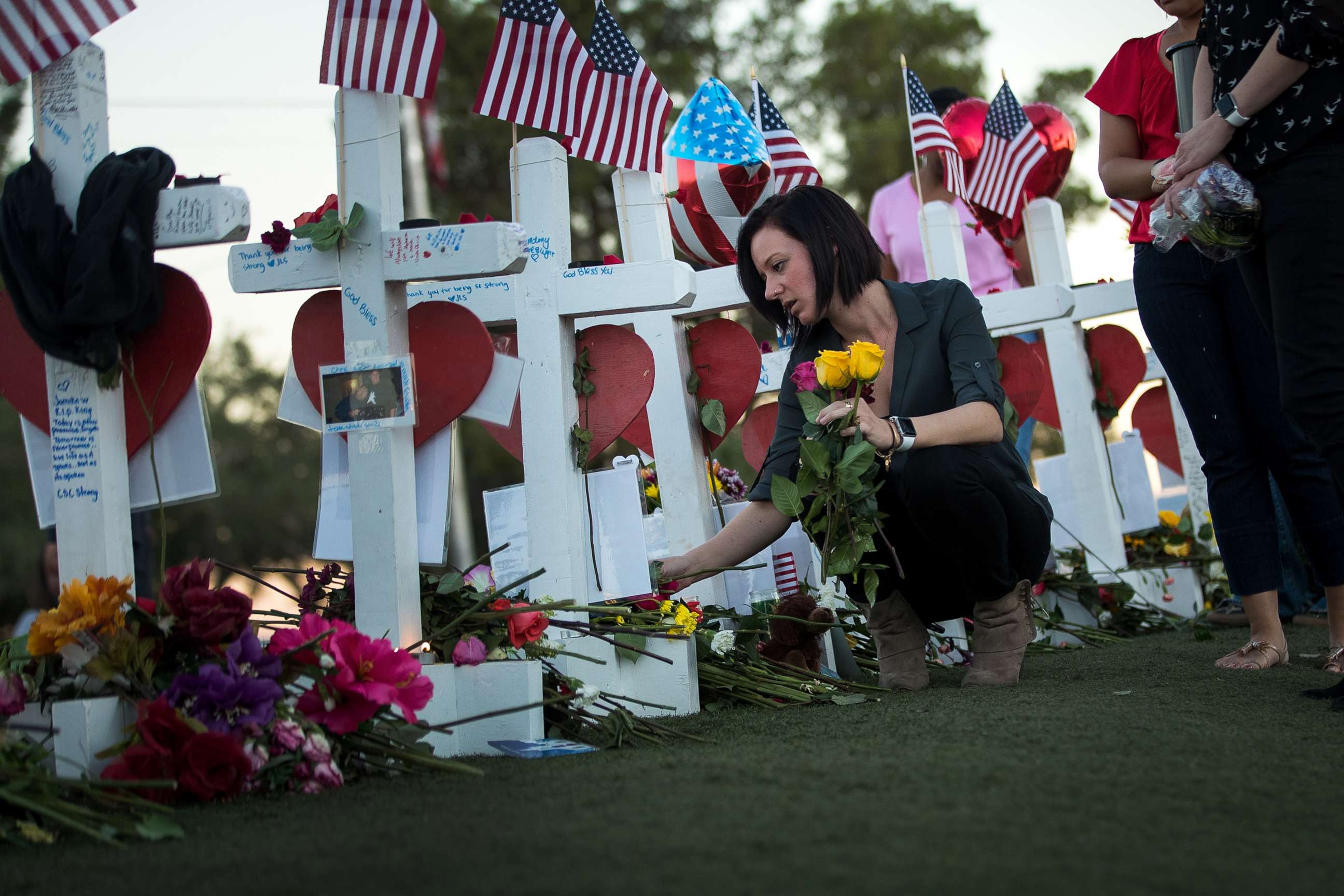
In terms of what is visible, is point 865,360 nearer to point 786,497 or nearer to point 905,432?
point 905,432

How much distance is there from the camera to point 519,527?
332cm

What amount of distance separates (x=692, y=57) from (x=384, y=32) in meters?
17.4

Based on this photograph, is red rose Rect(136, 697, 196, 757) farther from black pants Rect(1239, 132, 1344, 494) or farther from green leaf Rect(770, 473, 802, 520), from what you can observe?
black pants Rect(1239, 132, 1344, 494)

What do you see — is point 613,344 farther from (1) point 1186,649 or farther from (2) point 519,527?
(1) point 1186,649

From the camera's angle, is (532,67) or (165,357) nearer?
Answer: (165,357)

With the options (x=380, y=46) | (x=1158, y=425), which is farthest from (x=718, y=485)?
(x=1158, y=425)

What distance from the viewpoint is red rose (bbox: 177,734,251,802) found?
6.19 ft

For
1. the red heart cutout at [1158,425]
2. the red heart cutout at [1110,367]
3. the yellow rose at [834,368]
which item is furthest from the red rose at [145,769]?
the red heart cutout at [1158,425]

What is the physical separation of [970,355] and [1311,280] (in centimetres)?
77

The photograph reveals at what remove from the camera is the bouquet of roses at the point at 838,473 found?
2678 millimetres

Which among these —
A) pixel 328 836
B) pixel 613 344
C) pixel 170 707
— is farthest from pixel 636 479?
pixel 328 836

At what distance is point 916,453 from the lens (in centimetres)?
281

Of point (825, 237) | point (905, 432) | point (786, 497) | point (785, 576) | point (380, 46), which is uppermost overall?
point (380, 46)

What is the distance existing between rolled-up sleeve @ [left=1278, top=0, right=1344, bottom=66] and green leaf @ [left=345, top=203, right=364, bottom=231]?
1853 mm
